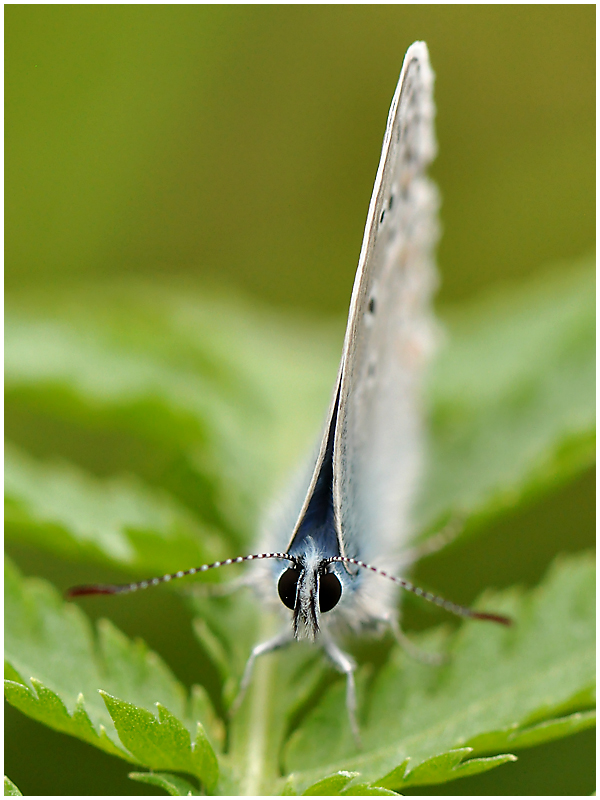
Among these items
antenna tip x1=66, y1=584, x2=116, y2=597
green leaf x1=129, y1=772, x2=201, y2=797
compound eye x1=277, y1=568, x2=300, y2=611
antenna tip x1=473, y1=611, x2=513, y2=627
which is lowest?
green leaf x1=129, y1=772, x2=201, y2=797

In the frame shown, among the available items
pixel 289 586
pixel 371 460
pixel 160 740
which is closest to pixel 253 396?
pixel 371 460

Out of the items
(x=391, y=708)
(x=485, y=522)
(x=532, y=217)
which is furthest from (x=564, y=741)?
(x=532, y=217)

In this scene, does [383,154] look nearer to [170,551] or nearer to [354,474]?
[354,474]

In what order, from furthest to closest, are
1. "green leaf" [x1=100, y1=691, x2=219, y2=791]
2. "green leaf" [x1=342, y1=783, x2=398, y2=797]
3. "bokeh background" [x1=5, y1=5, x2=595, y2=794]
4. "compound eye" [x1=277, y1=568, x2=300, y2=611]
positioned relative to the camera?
"bokeh background" [x1=5, y1=5, x2=595, y2=794] → "compound eye" [x1=277, y1=568, x2=300, y2=611] → "green leaf" [x1=100, y1=691, x2=219, y2=791] → "green leaf" [x1=342, y1=783, x2=398, y2=797]

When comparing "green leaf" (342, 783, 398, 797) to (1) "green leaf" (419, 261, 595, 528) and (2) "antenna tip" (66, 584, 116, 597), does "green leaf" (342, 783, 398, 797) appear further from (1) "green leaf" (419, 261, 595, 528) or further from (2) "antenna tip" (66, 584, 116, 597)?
(1) "green leaf" (419, 261, 595, 528)

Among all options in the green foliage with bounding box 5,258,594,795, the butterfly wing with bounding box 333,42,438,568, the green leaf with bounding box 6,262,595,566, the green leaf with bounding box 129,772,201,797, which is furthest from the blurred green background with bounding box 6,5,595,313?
the green leaf with bounding box 129,772,201,797

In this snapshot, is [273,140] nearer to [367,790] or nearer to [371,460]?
[371,460]

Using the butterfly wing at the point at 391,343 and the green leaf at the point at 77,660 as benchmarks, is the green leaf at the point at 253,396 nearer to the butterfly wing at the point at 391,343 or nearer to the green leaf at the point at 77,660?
the butterfly wing at the point at 391,343
